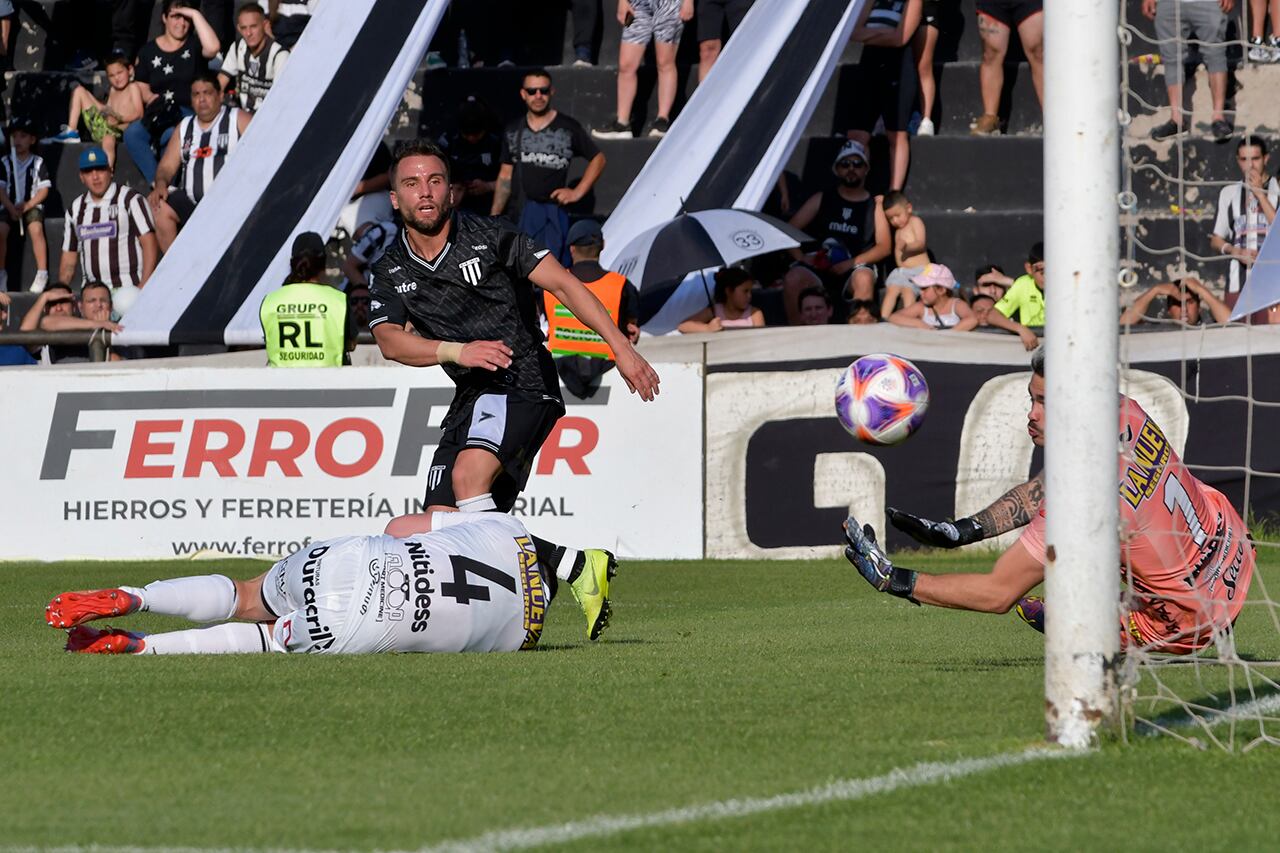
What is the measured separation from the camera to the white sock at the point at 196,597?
7426mm

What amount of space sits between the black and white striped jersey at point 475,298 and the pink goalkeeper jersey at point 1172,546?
2.50 m

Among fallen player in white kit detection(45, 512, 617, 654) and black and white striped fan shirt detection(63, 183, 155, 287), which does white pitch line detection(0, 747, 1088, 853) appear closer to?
fallen player in white kit detection(45, 512, 617, 654)

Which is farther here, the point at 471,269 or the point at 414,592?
the point at 471,269

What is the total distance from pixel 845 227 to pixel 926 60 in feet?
8.35

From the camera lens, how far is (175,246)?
16250mm

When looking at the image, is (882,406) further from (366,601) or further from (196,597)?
(196,597)

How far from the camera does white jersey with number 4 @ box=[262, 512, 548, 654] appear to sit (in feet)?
23.2

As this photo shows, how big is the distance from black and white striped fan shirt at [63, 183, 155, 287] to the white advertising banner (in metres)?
3.57

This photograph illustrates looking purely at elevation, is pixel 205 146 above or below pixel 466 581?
above

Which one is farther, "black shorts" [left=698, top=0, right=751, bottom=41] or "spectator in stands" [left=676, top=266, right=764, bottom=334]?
"black shorts" [left=698, top=0, right=751, bottom=41]

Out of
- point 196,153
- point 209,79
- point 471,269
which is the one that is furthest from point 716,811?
point 196,153

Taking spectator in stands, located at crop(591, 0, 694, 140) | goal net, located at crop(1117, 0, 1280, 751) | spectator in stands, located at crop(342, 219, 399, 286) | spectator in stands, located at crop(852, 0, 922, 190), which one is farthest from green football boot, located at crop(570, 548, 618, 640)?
spectator in stands, located at crop(591, 0, 694, 140)

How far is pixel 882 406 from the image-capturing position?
1045cm

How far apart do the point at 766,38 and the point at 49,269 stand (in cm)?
758
